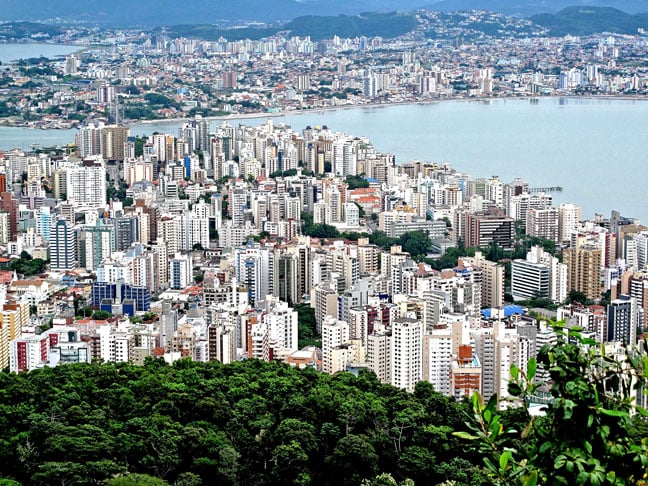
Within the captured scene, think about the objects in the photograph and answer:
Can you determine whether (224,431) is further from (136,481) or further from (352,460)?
(136,481)

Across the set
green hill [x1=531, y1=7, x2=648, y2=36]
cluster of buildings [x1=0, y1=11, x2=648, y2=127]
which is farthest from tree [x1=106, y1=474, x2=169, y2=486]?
green hill [x1=531, y1=7, x2=648, y2=36]

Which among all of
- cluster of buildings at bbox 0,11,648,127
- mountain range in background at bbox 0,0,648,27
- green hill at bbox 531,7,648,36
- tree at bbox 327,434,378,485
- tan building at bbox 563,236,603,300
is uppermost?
mountain range in background at bbox 0,0,648,27

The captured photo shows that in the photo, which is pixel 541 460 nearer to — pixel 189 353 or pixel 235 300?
pixel 189 353

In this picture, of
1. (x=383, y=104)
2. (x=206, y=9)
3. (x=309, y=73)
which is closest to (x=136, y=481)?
(x=383, y=104)

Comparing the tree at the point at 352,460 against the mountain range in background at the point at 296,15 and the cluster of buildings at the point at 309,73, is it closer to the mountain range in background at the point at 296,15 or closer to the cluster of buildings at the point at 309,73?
the cluster of buildings at the point at 309,73

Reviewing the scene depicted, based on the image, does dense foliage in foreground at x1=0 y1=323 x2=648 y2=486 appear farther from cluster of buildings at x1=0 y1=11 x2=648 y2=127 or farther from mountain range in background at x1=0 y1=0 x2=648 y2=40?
mountain range in background at x1=0 y1=0 x2=648 y2=40

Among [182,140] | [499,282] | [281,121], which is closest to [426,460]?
[499,282]
